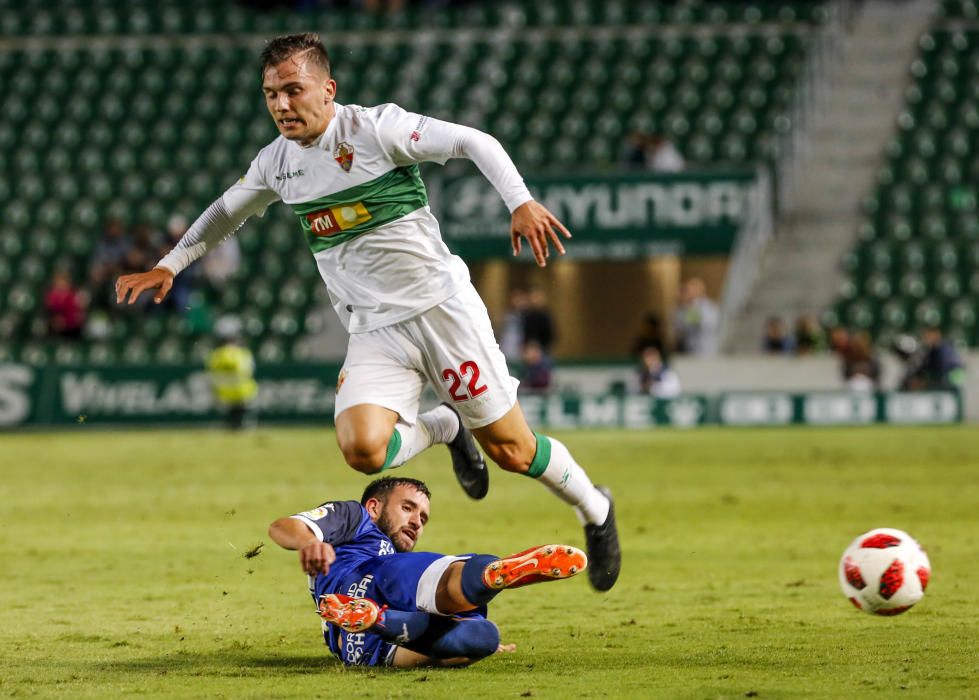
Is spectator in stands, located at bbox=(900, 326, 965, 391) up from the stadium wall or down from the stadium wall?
up

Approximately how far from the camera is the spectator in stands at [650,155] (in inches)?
995

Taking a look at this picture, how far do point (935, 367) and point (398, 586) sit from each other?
711 inches

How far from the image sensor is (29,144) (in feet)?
94.4

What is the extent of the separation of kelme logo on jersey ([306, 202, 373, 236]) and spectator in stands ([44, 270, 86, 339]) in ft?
61.6

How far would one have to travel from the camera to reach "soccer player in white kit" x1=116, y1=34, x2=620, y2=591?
6586 mm

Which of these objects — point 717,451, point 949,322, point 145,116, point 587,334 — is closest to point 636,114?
point 587,334

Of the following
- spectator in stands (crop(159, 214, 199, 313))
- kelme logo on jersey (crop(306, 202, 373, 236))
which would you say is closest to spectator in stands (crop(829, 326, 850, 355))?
spectator in stands (crop(159, 214, 199, 313))

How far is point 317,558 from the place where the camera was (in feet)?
17.7

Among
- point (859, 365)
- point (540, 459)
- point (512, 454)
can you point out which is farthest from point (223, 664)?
point (859, 365)

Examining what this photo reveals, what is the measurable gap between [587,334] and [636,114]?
161 inches

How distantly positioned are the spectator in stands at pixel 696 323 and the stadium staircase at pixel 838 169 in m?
1.38

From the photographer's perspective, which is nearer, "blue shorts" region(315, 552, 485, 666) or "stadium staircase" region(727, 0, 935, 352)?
"blue shorts" region(315, 552, 485, 666)

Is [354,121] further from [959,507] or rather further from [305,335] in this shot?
Result: [305,335]

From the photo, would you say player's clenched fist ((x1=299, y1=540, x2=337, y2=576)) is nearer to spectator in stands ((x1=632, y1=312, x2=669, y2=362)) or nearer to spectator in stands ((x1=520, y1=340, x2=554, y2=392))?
spectator in stands ((x1=520, y1=340, x2=554, y2=392))
